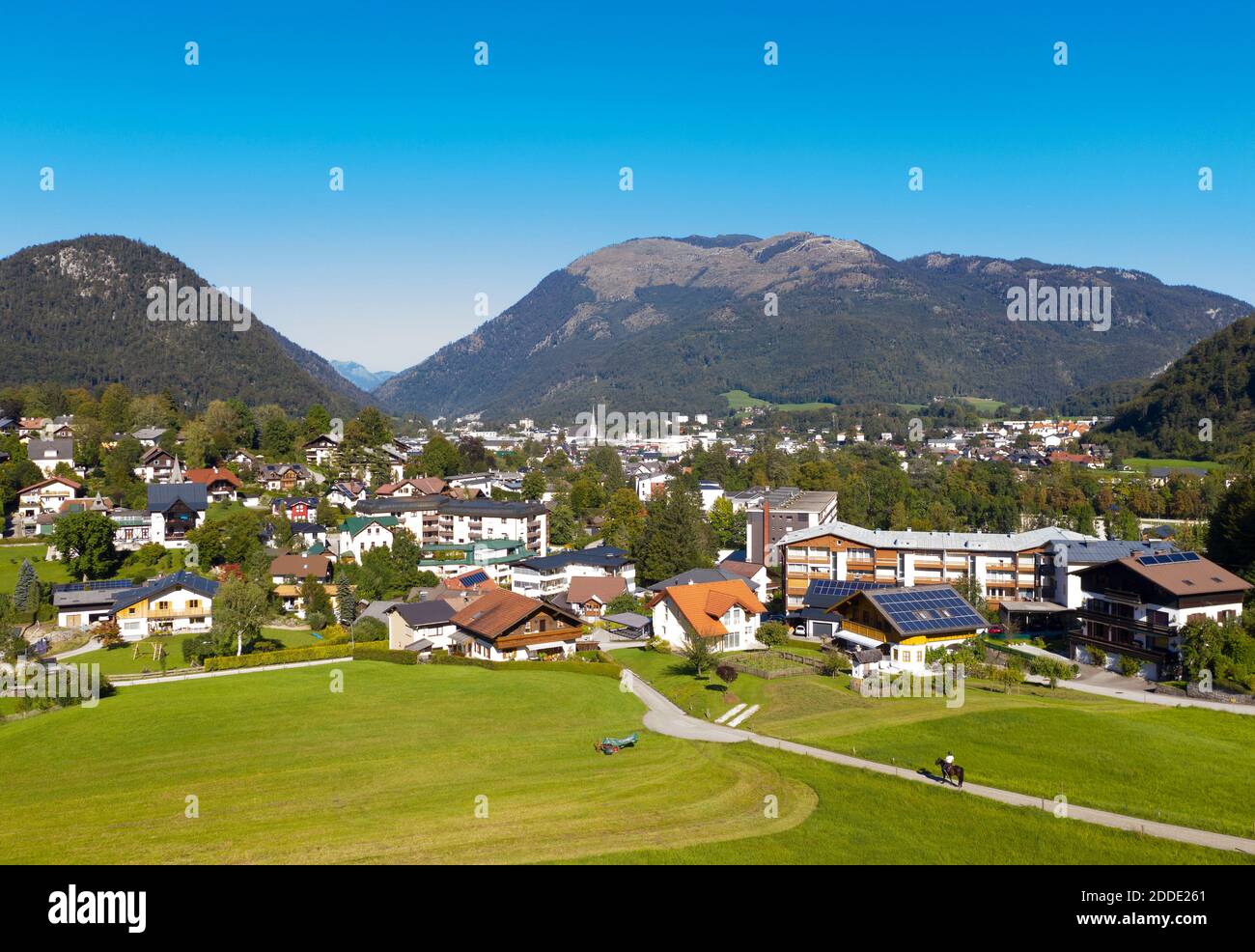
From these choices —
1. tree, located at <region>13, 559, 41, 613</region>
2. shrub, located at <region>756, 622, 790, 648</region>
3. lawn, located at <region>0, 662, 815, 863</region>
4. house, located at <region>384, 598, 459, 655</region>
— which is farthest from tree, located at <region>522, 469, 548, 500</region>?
lawn, located at <region>0, 662, 815, 863</region>

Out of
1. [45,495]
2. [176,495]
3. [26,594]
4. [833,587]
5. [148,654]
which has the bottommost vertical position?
[148,654]

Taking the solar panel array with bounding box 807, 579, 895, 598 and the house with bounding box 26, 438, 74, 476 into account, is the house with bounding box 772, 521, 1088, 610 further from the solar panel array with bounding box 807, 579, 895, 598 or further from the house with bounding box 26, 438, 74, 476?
the house with bounding box 26, 438, 74, 476

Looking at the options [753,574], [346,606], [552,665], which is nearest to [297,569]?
[346,606]

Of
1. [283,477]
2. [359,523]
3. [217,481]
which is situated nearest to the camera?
[359,523]

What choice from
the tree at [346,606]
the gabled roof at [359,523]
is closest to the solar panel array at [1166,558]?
the tree at [346,606]

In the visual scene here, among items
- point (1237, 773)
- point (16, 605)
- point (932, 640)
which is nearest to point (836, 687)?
point (932, 640)

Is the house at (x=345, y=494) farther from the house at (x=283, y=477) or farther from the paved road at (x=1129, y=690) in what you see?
the paved road at (x=1129, y=690)

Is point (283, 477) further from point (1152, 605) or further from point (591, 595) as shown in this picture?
point (1152, 605)
